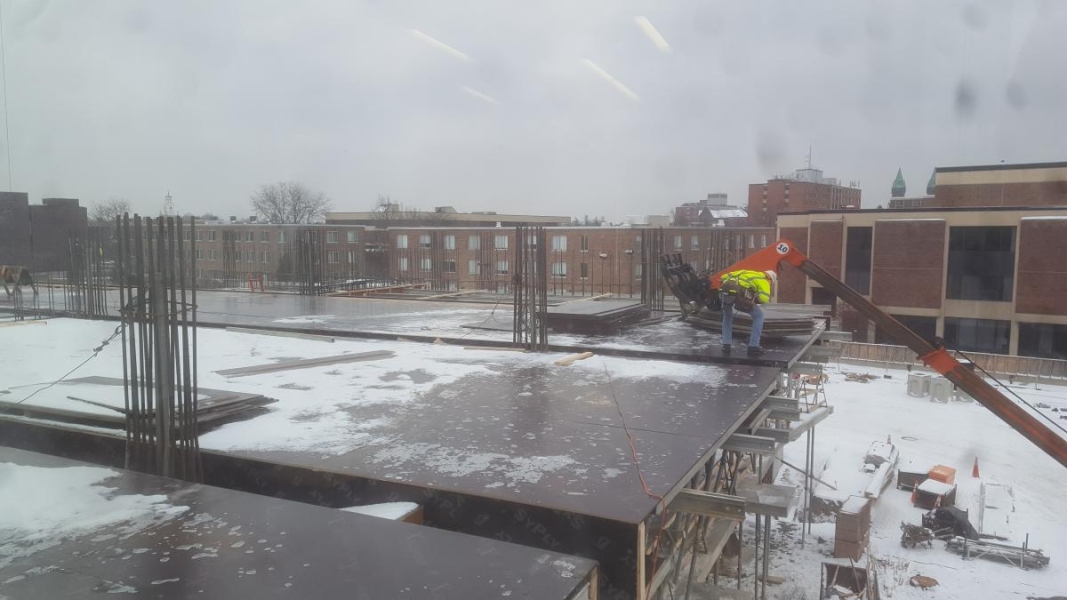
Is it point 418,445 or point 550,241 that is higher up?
point 550,241

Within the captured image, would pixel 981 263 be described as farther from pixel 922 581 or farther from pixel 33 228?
pixel 33 228

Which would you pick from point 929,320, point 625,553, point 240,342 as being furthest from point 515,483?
point 929,320

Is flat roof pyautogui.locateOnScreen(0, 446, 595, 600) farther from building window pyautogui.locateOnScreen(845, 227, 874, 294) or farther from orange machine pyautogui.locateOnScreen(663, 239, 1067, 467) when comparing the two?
building window pyautogui.locateOnScreen(845, 227, 874, 294)

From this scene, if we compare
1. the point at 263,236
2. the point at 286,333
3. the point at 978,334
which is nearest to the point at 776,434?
the point at 286,333

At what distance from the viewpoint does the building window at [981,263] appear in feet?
75.4

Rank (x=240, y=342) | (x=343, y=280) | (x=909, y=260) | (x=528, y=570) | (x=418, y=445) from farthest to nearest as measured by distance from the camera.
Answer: (x=909, y=260), (x=343, y=280), (x=240, y=342), (x=418, y=445), (x=528, y=570)

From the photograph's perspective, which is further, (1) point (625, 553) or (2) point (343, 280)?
(2) point (343, 280)

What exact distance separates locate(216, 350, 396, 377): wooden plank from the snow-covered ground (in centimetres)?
700

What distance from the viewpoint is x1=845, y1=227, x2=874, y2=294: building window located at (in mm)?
26719

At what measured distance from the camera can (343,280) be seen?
23.9 m

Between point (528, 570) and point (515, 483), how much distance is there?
0.97 m

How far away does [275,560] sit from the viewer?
3.09m

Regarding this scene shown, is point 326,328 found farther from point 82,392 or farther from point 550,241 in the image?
point 550,241

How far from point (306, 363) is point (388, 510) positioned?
4.79 m
